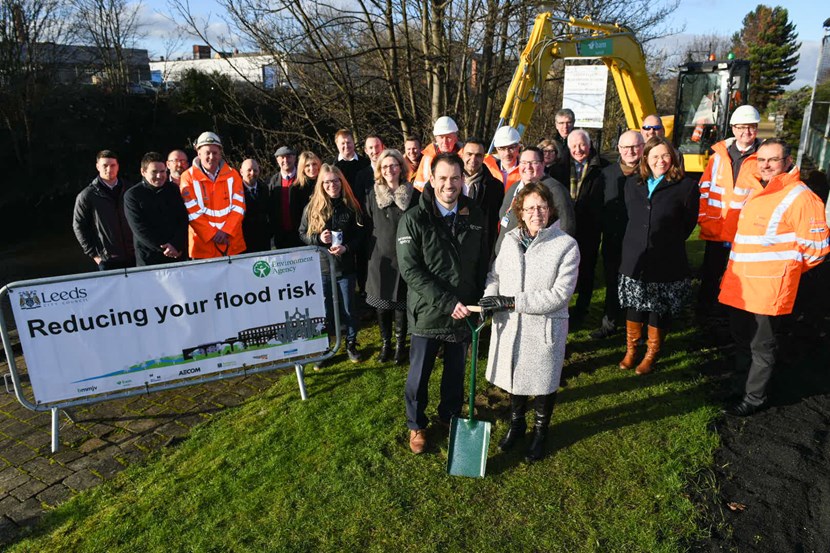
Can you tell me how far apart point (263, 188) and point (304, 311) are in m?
2.33

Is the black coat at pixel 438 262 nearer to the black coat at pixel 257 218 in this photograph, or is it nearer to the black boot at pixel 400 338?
the black boot at pixel 400 338

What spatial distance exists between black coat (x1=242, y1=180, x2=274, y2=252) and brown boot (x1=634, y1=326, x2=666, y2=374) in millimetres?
4274

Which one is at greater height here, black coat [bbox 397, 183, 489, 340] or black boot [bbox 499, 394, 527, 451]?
black coat [bbox 397, 183, 489, 340]

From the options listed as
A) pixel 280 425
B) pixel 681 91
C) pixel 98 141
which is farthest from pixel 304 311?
pixel 98 141

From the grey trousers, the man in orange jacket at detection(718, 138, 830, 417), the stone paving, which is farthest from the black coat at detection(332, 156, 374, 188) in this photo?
the grey trousers

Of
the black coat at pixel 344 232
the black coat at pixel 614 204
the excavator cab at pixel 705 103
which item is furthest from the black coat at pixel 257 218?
the excavator cab at pixel 705 103

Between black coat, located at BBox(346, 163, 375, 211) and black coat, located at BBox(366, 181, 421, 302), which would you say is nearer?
black coat, located at BBox(366, 181, 421, 302)

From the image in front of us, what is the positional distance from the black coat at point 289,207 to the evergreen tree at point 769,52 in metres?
47.3

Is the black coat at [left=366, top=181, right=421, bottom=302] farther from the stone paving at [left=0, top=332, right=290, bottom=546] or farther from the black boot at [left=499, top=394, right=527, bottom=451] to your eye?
the black boot at [left=499, top=394, right=527, bottom=451]

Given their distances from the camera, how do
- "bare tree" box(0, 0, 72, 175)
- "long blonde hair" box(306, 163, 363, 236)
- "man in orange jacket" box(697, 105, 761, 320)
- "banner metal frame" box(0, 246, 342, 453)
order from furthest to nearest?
"bare tree" box(0, 0, 72, 175), "man in orange jacket" box(697, 105, 761, 320), "long blonde hair" box(306, 163, 363, 236), "banner metal frame" box(0, 246, 342, 453)

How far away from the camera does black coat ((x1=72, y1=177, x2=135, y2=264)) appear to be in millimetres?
5715

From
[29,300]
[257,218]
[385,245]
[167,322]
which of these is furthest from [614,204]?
[29,300]

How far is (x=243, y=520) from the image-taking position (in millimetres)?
3389

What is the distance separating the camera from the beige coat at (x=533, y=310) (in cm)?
350
